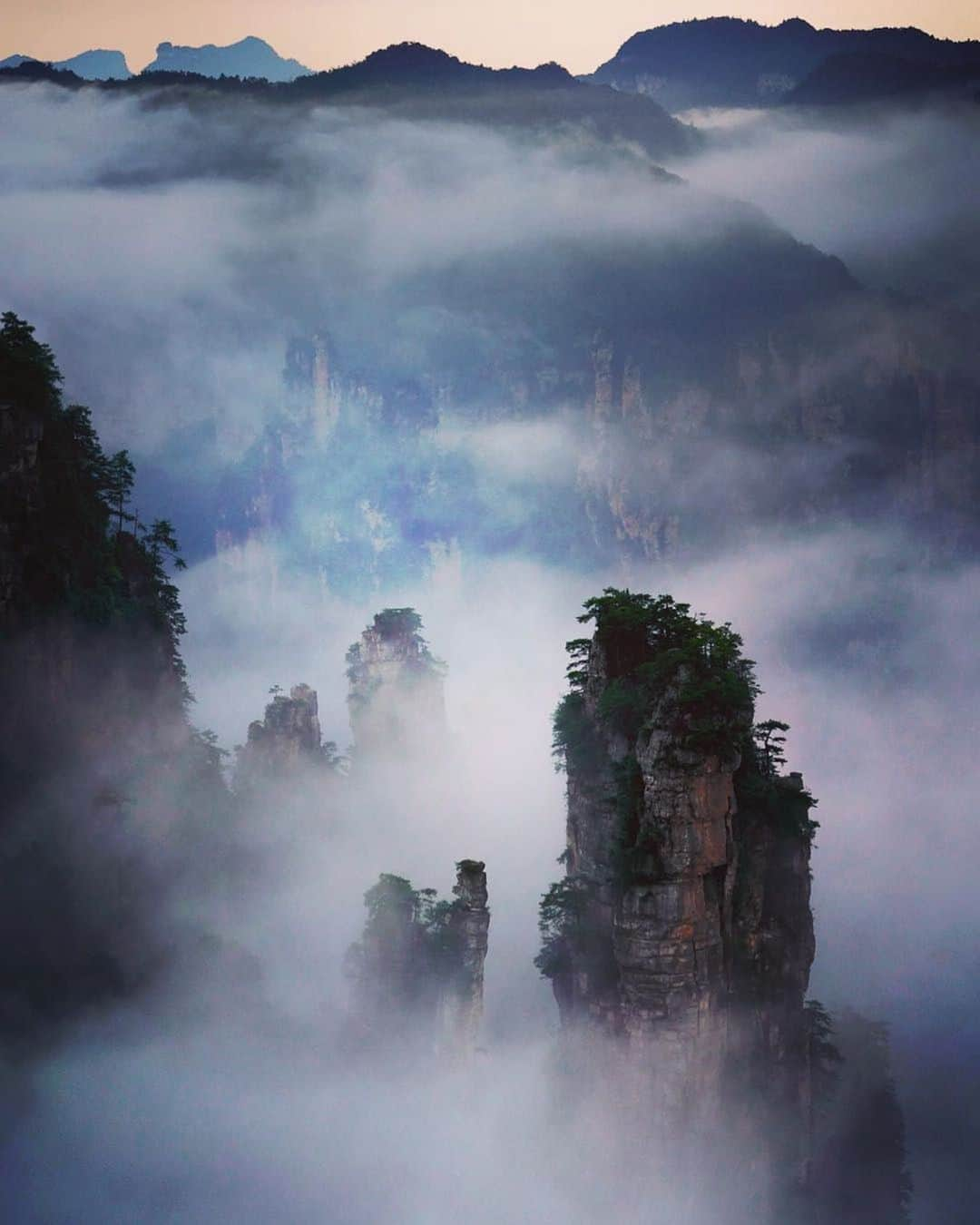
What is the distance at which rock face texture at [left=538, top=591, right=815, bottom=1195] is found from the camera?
225ft

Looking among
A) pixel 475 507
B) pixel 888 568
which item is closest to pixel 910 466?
pixel 888 568

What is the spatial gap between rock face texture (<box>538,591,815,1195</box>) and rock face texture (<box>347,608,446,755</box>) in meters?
53.0

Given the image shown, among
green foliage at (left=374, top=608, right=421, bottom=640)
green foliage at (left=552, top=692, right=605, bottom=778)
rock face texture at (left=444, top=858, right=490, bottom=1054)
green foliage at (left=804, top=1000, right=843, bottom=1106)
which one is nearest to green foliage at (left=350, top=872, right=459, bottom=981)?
rock face texture at (left=444, top=858, right=490, bottom=1054)

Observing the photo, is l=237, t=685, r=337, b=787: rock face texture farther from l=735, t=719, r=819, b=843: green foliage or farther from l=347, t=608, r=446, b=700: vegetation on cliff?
l=735, t=719, r=819, b=843: green foliage

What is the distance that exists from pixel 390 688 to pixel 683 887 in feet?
214

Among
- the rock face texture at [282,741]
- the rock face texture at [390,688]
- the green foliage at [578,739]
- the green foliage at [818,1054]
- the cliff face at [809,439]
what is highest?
the cliff face at [809,439]

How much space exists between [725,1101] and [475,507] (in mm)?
121171

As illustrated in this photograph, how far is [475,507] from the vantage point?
188250 millimetres

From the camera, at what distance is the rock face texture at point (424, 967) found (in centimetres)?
7944

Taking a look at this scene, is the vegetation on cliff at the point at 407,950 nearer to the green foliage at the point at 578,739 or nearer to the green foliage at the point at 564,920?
the green foliage at the point at 564,920

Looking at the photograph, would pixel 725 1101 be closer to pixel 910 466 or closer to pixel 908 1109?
pixel 908 1109

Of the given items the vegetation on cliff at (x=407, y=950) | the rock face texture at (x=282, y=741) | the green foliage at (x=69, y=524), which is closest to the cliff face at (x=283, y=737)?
the rock face texture at (x=282, y=741)

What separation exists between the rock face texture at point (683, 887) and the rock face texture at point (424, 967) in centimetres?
426

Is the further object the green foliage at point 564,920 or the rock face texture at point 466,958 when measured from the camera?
the rock face texture at point 466,958
